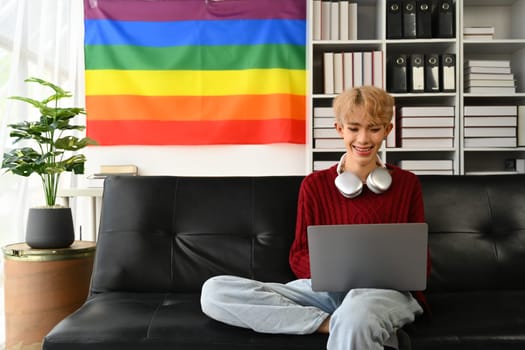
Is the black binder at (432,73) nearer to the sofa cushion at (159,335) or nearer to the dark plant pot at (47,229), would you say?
the dark plant pot at (47,229)

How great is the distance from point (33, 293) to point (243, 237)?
87cm

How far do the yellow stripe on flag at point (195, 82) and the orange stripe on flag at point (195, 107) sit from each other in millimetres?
34

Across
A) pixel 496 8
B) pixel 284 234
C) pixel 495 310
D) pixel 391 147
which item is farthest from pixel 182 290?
pixel 496 8

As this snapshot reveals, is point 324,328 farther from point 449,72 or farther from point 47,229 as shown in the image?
point 449,72

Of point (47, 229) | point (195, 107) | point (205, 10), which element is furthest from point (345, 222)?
point (205, 10)

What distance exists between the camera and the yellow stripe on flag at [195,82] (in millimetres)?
3607

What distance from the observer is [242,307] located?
1441 mm

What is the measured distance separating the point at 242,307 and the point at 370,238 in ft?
1.21

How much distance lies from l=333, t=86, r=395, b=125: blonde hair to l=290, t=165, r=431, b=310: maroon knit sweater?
0.62 ft

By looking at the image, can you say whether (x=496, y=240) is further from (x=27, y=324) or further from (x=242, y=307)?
(x=27, y=324)

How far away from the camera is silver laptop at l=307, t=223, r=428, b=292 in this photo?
4.54ft

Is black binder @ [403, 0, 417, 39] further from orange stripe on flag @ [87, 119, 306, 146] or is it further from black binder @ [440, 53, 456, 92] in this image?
orange stripe on flag @ [87, 119, 306, 146]

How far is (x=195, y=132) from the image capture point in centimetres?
364

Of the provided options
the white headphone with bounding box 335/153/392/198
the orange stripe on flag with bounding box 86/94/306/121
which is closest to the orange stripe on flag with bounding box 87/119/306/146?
the orange stripe on flag with bounding box 86/94/306/121
